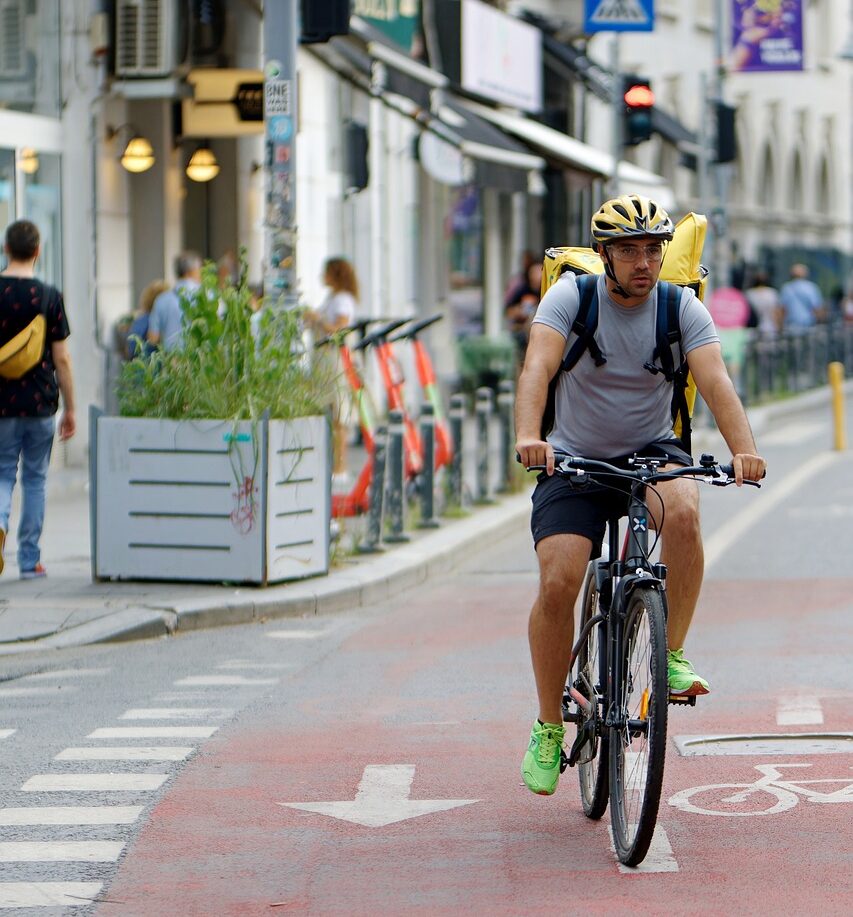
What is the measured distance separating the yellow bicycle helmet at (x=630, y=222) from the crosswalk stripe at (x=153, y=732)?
2676 mm

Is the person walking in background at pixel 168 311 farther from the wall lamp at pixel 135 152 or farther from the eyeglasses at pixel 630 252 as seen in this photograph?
the eyeglasses at pixel 630 252

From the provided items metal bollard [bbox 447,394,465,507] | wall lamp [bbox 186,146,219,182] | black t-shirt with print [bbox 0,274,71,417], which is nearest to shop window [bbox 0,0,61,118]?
wall lamp [bbox 186,146,219,182]

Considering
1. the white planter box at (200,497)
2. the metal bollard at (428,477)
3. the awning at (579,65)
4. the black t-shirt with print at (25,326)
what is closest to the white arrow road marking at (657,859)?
the white planter box at (200,497)

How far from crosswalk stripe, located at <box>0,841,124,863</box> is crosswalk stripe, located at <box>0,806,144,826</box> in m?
0.26

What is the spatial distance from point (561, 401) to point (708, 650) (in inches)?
146

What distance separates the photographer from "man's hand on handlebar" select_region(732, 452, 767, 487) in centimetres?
595

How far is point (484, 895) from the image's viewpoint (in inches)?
219

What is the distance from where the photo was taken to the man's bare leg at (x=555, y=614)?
614 centimetres

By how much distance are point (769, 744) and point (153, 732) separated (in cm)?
217

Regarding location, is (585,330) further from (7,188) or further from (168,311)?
(7,188)

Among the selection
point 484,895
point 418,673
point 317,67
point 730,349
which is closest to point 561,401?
point 484,895

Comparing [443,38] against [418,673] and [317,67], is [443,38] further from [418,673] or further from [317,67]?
[418,673]

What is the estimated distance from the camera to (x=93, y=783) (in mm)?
7023

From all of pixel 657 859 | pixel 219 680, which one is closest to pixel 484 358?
pixel 219 680
